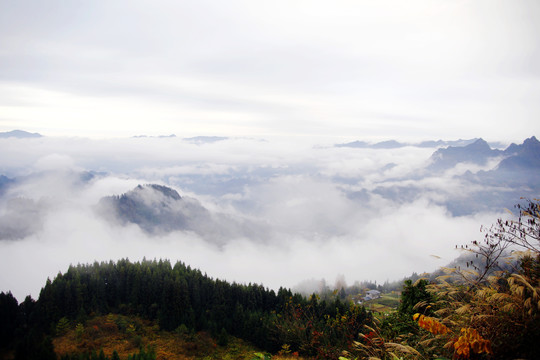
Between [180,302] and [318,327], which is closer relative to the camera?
[318,327]

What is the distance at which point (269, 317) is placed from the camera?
150 feet

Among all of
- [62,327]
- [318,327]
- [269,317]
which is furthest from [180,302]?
[318,327]

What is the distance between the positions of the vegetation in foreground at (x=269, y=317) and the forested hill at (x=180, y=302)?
0.18 meters

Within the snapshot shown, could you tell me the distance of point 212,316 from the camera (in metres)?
48.7

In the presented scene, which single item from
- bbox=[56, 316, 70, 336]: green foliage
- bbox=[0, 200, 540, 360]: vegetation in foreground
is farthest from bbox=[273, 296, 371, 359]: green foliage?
bbox=[56, 316, 70, 336]: green foliage

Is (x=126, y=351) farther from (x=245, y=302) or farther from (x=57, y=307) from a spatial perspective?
(x=245, y=302)

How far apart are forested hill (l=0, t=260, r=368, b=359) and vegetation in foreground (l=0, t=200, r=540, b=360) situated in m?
0.18

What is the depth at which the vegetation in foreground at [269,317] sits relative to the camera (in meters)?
7.27

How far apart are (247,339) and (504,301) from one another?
4458 centimetres

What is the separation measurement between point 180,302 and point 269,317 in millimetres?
15174

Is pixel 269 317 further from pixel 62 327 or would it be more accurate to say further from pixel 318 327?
pixel 62 327

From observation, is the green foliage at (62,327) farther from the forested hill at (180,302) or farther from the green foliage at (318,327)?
the green foliage at (318,327)

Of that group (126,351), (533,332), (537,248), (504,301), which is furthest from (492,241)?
(126,351)

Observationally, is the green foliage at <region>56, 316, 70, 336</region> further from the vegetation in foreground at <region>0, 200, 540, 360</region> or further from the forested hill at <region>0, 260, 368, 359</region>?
the forested hill at <region>0, 260, 368, 359</region>
